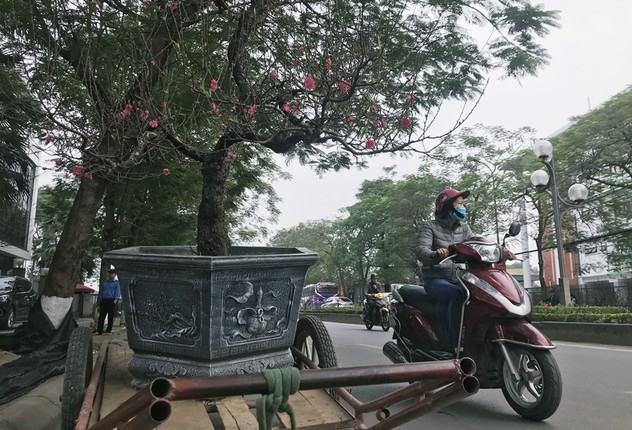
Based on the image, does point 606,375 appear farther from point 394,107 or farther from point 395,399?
point 395,399

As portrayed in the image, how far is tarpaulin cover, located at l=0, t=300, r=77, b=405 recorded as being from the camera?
467 centimetres

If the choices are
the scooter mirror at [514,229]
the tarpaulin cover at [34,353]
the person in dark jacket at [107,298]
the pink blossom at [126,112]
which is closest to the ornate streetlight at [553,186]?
the scooter mirror at [514,229]

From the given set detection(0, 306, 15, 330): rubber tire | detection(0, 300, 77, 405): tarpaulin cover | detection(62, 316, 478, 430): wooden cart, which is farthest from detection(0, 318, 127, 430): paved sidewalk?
detection(0, 306, 15, 330): rubber tire

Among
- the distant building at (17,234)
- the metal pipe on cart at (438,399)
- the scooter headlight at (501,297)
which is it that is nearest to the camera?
the metal pipe on cart at (438,399)

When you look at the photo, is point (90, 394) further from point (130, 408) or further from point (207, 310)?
point (130, 408)

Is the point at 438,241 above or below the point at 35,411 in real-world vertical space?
above

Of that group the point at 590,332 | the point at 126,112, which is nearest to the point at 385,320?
the point at 590,332

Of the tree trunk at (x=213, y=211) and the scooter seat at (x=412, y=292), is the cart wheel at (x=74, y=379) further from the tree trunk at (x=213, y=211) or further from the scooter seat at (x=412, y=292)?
the scooter seat at (x=412, y=292)

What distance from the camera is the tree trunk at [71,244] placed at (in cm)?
689

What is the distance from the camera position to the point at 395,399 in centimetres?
208

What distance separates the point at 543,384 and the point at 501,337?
429 millimetres

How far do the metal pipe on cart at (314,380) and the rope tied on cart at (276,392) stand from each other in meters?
0.02

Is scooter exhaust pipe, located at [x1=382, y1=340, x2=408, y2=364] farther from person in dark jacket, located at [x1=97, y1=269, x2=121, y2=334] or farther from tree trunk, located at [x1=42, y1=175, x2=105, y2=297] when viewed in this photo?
person in dark jacket, located at [x1=97, y1=269, x2=121, y2=334]

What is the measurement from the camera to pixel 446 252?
166 inches
